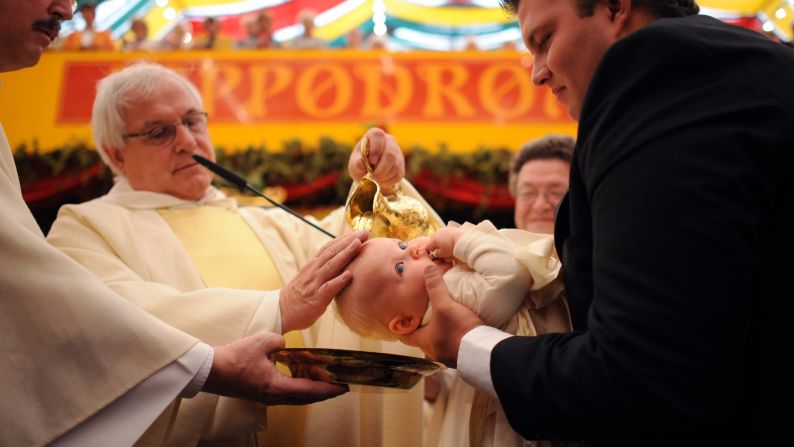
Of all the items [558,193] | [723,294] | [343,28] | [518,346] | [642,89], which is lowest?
[343,28]

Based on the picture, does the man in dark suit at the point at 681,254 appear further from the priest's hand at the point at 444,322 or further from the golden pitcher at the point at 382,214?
the golden pitcher at the point at 382,214

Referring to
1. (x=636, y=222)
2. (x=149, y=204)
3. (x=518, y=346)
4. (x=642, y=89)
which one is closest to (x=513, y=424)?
(x=518, y=346)

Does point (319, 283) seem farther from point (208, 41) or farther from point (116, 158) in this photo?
point (208, 41)

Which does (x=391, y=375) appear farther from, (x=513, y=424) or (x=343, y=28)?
(x=343, y=28)

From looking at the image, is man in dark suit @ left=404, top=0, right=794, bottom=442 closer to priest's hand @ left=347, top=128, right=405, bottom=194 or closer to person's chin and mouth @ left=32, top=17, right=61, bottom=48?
priest's hand @ left=347, top=128, right=405, bottom=194

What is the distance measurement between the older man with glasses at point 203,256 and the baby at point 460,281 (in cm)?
11

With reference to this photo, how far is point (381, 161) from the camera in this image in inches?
96.6

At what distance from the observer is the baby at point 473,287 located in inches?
68.8

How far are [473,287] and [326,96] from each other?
24.3ft

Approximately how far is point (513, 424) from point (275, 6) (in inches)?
576

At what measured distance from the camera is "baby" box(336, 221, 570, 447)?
1747mm

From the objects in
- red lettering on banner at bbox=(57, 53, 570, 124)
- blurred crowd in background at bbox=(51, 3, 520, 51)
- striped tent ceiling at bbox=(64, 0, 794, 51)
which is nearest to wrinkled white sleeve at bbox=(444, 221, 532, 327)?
red lettering on banner at bbox=(57, 53, 570, 124)

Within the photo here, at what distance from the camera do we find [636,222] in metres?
1.22

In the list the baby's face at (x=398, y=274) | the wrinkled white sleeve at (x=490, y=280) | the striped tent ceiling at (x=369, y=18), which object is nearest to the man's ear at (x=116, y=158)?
the baby's face at (x=398, y=274)
